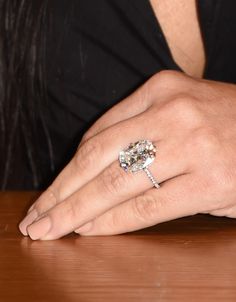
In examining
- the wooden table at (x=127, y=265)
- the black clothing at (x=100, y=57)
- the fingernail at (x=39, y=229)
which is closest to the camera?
the wooden table at (x=127, y=265)

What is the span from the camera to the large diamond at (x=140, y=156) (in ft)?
1.92

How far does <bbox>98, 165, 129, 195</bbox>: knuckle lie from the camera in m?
0.59

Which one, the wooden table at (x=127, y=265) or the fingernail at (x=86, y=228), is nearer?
the wooden table at (x=127, y=265)

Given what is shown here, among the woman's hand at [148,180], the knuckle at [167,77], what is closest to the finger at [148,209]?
the woman's hand at [148,180]

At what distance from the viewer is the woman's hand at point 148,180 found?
0.59m

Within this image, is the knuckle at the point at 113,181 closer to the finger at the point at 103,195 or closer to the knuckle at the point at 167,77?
the finger at the point at 103,195

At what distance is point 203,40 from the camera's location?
0.92 meters

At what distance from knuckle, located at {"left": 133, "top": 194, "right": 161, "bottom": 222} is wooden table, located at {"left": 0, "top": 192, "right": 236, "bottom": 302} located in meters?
0.02

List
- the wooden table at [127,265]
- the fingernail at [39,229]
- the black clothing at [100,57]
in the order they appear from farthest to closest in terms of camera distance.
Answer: the black clothing at [100,57] < the fingernail at [39,229] < the wooden table at [127,265]

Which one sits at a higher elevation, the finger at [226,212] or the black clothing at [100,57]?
the finger at [226,212]

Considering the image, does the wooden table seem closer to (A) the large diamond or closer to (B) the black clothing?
(A) the large diamond

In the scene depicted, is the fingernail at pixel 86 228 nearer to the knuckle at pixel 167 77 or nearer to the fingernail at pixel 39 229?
the fingernail at pixel 39 229

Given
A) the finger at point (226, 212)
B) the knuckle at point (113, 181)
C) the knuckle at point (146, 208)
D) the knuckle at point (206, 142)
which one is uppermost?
the knuckle at point (206, 142)

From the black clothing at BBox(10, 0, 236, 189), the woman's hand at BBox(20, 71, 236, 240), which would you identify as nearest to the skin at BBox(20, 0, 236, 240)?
the woman's hand at BBox(20, 71, 236, 240)
